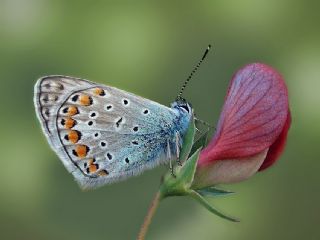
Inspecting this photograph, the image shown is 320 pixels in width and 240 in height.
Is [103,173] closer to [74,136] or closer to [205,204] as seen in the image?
[74,136]

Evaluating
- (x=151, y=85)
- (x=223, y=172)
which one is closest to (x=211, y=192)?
(x=223, y=172)

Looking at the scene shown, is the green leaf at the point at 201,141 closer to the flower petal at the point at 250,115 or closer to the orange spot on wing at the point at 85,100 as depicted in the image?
the flower petal at the point at 250,115

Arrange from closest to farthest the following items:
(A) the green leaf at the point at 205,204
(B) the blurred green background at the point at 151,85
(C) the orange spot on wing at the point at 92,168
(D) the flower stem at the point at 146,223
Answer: (D) the flower stem at the point at 146,223
(A) the green leaf at the point at 205,204
(C) the orange spot on wing at the point at 92,168
(B) the blurred green background at the point at 151,85

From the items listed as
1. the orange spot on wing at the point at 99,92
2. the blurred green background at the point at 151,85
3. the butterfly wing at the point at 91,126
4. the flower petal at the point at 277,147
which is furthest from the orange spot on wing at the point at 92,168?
the blurred green background at the point at 151,85

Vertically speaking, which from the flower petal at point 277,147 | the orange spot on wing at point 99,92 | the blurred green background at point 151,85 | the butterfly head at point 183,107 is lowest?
the blurred green background at point 151,85

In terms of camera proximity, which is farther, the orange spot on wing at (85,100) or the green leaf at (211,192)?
the orange spot on wing at (85,100)

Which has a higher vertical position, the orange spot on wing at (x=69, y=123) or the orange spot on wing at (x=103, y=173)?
the orange spot on wing at (x=69, y=123)

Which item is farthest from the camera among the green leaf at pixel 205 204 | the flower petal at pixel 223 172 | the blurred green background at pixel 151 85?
the blurred green background at pixel 151 85
